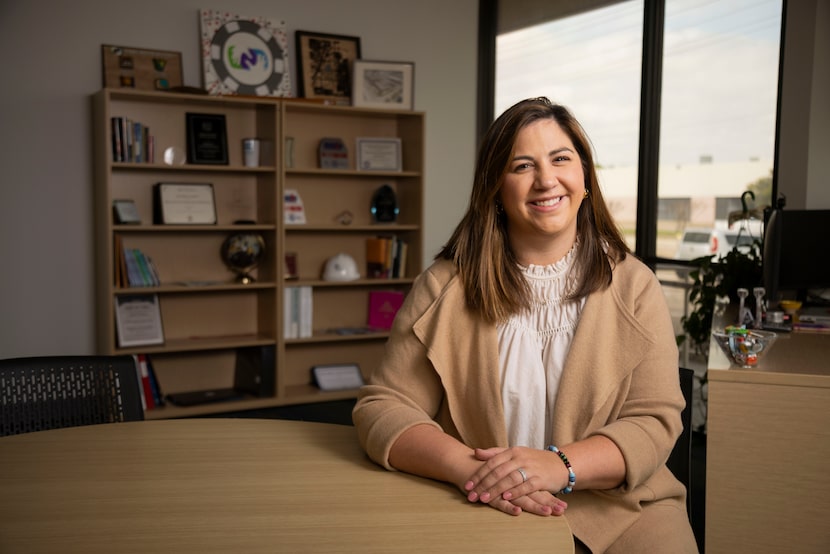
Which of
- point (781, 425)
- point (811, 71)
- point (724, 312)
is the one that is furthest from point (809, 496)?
point (811, 71)

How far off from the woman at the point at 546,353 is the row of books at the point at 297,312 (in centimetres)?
322

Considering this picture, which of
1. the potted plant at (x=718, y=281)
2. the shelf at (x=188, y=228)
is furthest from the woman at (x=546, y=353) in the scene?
the shelf at (x=188, y=228)

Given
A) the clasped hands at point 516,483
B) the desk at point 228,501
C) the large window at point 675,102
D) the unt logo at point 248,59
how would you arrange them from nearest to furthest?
the desk at point 228,501 → the clasped hands at point 516,483 → the large window at point 675,102 → the unt logo at point 248,59

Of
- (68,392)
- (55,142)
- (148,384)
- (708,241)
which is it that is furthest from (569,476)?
(55,142)

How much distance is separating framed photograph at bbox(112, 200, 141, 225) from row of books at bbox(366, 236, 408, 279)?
1.42m

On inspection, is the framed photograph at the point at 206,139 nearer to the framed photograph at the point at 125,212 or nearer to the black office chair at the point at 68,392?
the framed photograph at the point at 125,212

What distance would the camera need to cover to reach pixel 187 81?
476 cm

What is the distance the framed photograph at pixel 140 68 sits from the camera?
4523 millimetres

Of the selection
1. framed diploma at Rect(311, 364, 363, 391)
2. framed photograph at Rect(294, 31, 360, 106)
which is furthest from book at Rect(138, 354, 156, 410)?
framed photograph at Rect(294, 31, 360, 106)

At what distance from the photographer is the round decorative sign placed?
4742mm

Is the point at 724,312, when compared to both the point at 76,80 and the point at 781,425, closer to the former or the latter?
the point at 781,425

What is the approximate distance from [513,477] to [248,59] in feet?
13.1

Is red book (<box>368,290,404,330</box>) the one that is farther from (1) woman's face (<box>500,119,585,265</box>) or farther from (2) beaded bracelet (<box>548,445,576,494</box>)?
(2) beaded bracelet (<box>548,445,576,494</box>)

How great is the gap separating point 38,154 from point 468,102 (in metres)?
2.69
